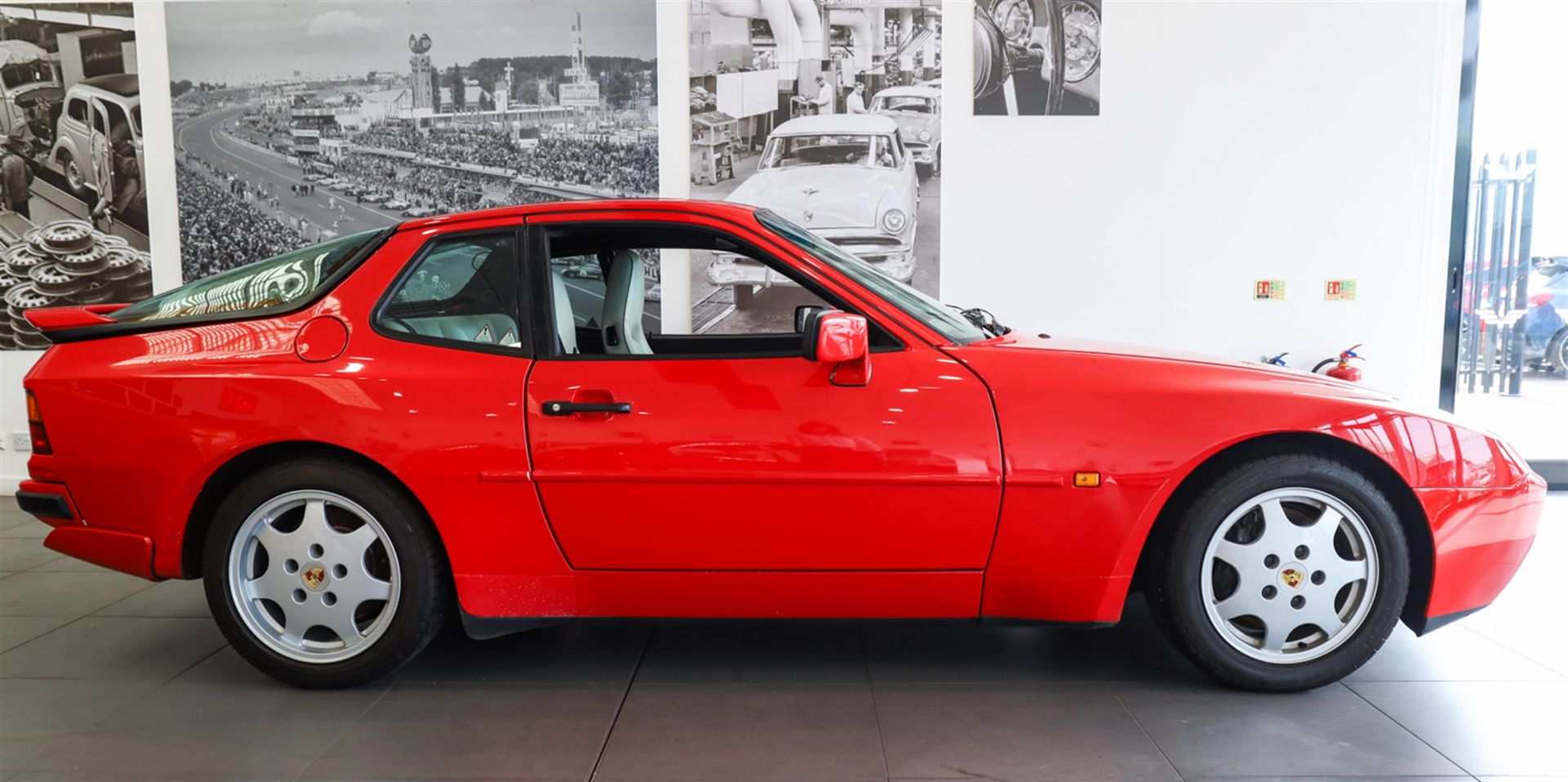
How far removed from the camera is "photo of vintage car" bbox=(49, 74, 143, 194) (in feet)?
18.1

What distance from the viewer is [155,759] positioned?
238 centimetres

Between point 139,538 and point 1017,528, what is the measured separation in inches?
100

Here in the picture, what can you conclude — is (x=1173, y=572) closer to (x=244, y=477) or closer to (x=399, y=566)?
(x=399, y=566)

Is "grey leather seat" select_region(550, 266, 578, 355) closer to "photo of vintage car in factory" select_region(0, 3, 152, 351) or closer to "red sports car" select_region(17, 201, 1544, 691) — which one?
"red sports car" select_region(17, 201, 1544, 691)

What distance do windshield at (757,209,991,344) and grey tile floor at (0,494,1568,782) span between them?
1.03 metres

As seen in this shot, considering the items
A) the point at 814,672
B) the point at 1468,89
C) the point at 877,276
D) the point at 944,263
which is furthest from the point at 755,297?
the point at 1468,89

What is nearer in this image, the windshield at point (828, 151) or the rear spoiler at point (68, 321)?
the rear spoiler at point (68, 321)

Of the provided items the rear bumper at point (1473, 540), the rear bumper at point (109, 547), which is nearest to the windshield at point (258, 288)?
the rear bumper at point (109, 547)

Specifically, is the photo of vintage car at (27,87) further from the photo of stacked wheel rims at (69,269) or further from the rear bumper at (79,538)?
the rear bumper at (79,538)

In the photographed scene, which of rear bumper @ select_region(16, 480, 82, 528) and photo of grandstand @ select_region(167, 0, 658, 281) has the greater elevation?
photo of grandstand @ select_region(167, 0, 658, 281)

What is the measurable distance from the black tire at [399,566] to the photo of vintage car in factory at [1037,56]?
397 cm

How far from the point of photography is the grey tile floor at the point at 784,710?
2.31 m

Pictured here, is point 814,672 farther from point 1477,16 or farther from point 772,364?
point 1477,16

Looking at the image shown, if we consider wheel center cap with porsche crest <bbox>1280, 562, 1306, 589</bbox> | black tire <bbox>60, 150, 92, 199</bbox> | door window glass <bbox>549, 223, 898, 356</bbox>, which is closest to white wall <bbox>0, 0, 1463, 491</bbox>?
black tire <bbox>60, 150, 92, 199</bbox>
